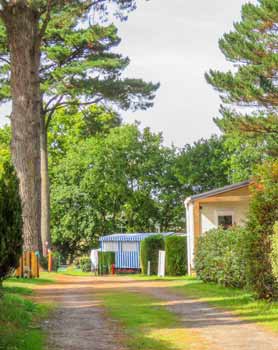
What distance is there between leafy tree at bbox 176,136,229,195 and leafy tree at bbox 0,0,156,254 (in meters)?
14.6

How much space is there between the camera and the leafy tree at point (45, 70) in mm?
20156

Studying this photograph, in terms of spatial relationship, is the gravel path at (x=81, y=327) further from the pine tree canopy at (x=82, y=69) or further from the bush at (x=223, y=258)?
the pine tree canopy at (x=82, y=69)

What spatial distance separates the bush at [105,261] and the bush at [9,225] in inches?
965

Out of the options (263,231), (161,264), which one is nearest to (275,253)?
(263,231)

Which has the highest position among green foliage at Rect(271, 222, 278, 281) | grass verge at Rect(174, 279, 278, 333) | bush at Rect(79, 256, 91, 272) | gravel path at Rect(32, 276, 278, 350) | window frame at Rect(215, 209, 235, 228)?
window frame at Rect(215, 209, 235, 228)

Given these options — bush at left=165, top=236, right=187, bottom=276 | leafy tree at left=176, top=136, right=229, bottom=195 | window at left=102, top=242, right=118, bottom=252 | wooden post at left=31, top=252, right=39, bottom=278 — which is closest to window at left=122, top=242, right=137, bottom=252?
window at left=102, top=242, right=118, bottom=252

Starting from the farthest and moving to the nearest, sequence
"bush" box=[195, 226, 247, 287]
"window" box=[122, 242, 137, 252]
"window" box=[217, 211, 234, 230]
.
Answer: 1. "window" box=[122, 242, 137, 252]
2. "window" box=[217, 211, 234, 230]
3. "bush" box=[195, 226, 247, 287]

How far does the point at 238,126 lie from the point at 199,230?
570cm

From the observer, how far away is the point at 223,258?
1730 centimetres

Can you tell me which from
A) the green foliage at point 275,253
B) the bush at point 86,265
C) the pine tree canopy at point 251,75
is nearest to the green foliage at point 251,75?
the pine tree canopy at point 251,75

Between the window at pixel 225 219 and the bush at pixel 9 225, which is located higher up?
the window at pixel 225 219

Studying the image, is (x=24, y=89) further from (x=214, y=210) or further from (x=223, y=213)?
(x=223, y=213)

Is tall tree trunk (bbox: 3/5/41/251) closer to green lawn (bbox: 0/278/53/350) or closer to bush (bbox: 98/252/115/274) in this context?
green lawn (bbox: 0/278/53/350)

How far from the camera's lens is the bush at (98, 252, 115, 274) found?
34125 millimetres
